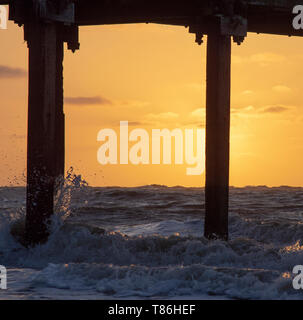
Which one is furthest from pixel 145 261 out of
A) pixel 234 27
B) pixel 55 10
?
pixel 55 10

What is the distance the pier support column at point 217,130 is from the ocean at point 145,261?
555 millimetres

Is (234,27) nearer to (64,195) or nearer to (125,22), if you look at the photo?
(125,22)

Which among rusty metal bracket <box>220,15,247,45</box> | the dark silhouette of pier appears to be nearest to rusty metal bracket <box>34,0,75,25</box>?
the dark silhouette of pier

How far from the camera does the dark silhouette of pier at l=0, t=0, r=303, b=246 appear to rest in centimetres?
1090

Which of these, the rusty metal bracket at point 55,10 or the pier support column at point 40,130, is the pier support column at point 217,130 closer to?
the rusty metal bracket at point 55,10

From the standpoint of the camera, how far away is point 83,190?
12.9 metres

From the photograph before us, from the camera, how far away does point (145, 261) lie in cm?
1133

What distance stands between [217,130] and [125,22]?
287 cm

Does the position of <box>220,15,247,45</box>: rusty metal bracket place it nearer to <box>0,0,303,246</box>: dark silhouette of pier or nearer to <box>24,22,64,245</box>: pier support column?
<box>0,0,303,246</box>: dark silhouette of pier

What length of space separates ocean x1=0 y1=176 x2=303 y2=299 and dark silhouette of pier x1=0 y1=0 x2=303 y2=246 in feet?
1.59

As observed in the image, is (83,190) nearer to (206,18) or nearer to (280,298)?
(206,18)

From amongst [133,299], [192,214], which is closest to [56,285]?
[133,299]

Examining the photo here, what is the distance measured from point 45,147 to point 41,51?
5.12 feet

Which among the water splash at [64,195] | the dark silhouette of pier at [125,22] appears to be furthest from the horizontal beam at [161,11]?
the water splash at [64,195]
